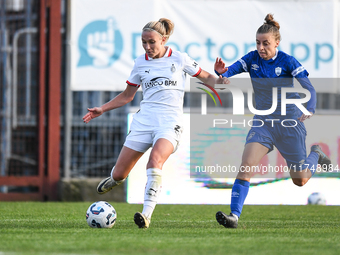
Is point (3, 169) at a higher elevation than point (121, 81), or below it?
below

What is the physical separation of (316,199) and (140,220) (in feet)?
18.4

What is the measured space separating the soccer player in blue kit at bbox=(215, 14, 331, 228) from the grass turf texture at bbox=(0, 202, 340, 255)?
0.51 m

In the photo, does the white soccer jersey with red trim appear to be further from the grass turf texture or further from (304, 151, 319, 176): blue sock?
(304, 151, 319, 176): blue sock

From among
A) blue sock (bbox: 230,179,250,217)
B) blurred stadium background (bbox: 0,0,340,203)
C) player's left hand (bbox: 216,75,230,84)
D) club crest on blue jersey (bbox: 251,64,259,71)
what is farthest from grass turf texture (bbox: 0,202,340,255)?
blurred stadium background (bbox: 0,0,340,203)

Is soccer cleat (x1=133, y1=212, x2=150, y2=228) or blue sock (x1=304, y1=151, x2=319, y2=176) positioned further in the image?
blue sock (x1=304, y1=151, x2=319, y2=176)

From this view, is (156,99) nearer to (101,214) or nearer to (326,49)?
(101,214)

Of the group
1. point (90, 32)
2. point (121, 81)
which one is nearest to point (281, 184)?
point (121, 81)

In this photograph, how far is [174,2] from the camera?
10.8 meters

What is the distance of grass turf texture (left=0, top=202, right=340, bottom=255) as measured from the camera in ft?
12.9

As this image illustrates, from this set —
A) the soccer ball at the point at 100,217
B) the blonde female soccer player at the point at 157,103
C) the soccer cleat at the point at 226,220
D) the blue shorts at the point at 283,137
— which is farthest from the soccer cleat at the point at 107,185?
the blue shorts at the point at 283,137

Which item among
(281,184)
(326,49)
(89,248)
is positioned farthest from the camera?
(326,49)

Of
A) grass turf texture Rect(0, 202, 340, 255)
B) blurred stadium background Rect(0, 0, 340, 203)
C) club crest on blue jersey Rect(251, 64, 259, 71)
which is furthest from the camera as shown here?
blurred stadium background Rect(0, 0, 340, 203)

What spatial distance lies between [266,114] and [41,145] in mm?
6391

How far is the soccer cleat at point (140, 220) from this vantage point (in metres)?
5.11
